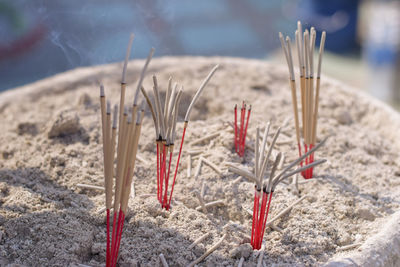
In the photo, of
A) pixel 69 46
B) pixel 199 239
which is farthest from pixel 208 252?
pixel 69 46

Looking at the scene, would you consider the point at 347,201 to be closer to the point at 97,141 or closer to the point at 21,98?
the point at 97,141

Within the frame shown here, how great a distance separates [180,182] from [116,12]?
4.53m

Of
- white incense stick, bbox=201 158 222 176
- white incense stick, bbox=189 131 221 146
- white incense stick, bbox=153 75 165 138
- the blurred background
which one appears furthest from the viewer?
the blurred background

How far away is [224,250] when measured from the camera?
134 centimetres

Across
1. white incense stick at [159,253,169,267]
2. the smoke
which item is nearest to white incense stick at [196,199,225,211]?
white incense stick at [159,253,169,267]

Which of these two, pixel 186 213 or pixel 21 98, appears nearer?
pixel 186 213

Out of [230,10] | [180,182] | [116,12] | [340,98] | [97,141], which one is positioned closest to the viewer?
[180,182]

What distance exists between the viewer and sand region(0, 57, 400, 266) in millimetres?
1312

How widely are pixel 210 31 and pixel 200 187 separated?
4.81 metres

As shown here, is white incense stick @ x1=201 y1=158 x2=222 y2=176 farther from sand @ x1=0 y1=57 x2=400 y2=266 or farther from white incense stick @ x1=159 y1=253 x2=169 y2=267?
white incense stick @ x1=159 y1=253 x2=169 y2=267

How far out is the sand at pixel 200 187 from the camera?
1.31m

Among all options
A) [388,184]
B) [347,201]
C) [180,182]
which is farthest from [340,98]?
[180,182]

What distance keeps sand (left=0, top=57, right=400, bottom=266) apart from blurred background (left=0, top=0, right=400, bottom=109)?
1.86ft

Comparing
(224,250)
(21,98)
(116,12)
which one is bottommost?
(224,250)
